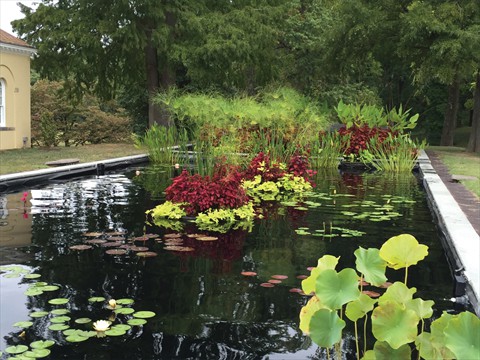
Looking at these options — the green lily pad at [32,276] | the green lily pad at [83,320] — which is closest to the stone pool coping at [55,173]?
the green lily pad at [32,276]

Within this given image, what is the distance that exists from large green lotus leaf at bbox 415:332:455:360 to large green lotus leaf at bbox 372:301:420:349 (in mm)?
45

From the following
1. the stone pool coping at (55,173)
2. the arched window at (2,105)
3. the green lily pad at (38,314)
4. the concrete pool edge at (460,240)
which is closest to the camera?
the green lily pad at (38,314)

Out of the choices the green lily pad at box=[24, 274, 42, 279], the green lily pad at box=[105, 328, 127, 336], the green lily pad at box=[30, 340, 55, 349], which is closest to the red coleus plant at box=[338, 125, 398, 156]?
the green lily pad at box=[24, 274, 42, 279]

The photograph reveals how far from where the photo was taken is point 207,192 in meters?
7.74

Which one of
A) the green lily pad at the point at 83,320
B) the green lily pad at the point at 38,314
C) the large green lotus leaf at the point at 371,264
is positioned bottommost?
the green lily pad at the point at 38,314

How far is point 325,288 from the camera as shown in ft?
7.87

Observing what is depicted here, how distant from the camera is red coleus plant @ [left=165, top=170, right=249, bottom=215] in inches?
305

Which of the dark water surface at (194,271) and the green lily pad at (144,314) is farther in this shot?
the green lily pad at (144,314)

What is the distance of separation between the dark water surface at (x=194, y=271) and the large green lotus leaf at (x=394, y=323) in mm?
1457

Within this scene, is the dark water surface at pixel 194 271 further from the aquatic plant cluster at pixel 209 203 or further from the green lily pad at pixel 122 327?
the aquatic plant cluster at pixel 209 203

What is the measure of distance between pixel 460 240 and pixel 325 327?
398 cm

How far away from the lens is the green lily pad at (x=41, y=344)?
142 inches

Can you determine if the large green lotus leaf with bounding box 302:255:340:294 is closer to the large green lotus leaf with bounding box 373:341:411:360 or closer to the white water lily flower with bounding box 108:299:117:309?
the large green lotus leaf with bounding box 373:341:411:360

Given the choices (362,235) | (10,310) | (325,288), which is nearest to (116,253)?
(10,310)
